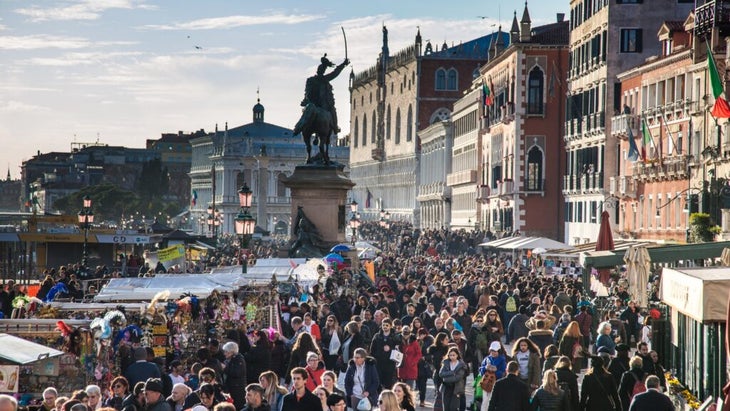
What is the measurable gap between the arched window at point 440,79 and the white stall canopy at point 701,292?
132838 mm

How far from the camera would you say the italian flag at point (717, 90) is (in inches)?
1565

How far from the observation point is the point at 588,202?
70.2 m

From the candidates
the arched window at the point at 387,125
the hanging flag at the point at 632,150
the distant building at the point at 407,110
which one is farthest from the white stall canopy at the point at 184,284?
the arched window at the point at 387,125

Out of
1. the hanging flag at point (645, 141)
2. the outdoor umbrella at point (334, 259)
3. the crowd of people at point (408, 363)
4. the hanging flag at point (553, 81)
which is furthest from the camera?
the hanging flag at point (553, 81)

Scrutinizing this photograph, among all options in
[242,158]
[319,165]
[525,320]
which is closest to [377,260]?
[319,165]

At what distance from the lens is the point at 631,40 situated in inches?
2630

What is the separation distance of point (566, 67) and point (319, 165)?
126 ft

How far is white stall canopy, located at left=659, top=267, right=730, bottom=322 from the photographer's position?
52.0 feet

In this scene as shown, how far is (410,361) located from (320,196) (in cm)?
2299

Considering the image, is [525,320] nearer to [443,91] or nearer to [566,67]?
[566,67]

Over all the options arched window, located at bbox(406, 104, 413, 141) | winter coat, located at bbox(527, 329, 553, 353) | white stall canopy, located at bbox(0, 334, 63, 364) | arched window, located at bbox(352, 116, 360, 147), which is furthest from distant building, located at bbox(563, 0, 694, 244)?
arched window, located at bbox(352, 116, 360, 147)

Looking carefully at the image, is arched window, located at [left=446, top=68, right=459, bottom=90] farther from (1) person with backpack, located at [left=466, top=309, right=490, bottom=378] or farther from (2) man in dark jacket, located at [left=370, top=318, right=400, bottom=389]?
(2) man in dark jacket, located at [left=370, top=318, right=400, bottom=389]

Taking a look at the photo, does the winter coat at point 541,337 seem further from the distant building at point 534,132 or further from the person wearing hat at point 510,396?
the distant building at point 534,132

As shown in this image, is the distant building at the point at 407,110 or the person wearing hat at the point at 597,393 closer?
the person wearing hat at the point at 597,393
